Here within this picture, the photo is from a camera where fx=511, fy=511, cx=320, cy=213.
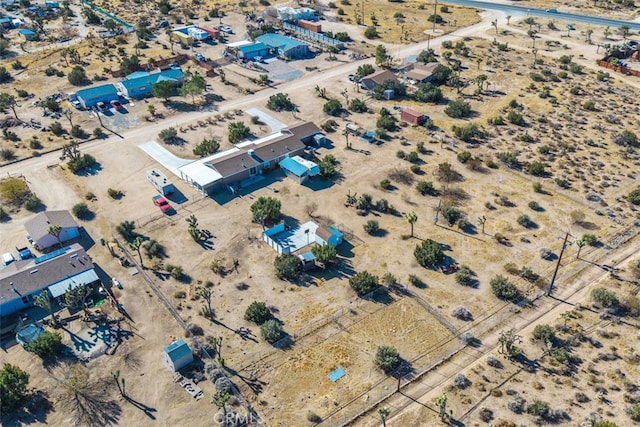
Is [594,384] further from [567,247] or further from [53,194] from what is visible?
[53,194]

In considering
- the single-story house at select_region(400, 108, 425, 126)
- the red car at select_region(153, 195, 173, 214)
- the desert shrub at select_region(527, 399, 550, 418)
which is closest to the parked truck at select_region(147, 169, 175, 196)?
the red car at select_region(153, 195, 173, 214)

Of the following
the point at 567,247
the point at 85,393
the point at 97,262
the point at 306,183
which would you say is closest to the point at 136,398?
the point at 85,393

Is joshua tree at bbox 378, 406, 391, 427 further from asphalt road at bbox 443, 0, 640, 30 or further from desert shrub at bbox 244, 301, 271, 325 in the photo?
asphalt road at bbox 443, 0, 640, 30

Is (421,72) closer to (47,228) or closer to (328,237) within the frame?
(328,237)

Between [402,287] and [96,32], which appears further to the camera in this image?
[96,32]

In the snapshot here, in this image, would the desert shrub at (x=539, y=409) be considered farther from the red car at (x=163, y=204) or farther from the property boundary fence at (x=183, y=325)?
the red car at (x=163, y=204)

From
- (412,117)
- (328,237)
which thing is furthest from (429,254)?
(412,117)
